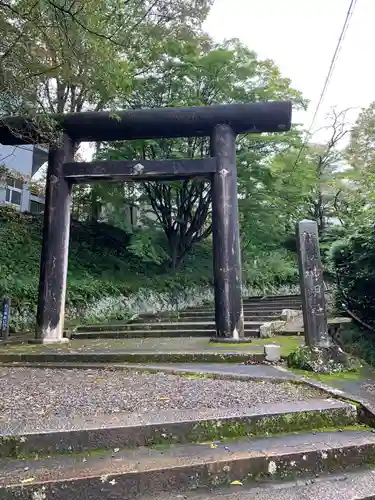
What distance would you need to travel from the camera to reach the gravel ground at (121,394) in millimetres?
2758

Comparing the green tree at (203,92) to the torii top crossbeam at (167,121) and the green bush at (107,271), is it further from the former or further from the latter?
the torii top crossbeam at (167,121)

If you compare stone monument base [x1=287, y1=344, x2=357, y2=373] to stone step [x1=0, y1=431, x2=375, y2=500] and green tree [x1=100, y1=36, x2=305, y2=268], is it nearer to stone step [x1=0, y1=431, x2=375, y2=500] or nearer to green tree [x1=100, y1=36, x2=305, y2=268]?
stone step [x1=0, y1=431, x2=375, y2=500]

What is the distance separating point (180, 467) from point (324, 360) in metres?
2.49

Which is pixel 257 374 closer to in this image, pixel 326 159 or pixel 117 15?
pixel 117 15

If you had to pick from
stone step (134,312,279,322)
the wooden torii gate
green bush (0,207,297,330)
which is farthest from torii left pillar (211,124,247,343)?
green bush (0,207,297,330)

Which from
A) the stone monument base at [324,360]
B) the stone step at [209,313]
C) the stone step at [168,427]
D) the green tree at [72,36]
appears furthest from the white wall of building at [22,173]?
the stone step at [168,427]

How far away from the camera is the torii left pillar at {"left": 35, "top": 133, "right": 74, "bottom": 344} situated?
639cm

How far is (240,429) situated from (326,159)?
1644 centimetres

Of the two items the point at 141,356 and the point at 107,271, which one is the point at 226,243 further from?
the point at 107,271

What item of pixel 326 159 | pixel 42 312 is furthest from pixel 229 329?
pixel 326 159

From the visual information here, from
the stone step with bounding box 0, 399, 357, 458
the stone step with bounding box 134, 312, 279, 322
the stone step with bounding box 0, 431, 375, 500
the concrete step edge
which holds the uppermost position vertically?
the stone step with bounding box 134, 312, 279, 322

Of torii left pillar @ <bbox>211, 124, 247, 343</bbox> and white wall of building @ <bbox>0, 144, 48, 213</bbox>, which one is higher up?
white wall of building @ <bbox>0, 144, 48, 213</bbox>

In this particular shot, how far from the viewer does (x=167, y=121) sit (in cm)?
673

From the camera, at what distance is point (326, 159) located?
16.8m
